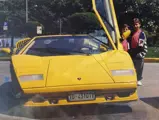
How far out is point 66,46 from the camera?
7.89 meters

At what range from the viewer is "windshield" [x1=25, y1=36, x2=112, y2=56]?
772 cm

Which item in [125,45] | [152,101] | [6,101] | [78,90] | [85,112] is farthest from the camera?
[125,45]

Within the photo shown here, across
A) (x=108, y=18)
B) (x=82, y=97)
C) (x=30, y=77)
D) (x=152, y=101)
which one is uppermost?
(x=108, y=18)

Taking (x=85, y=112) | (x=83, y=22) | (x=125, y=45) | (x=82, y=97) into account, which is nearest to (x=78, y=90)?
(x=82, y=97)

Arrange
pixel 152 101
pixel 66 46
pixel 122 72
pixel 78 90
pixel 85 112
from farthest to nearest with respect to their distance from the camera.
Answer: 1. pixel 152 101
2. pixel 66 46
3. pixel 85 112
4. pixel 122 72
5. pixel 78 90

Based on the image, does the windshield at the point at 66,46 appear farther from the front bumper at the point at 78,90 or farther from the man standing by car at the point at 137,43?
the man standing by car at the point at 137,43

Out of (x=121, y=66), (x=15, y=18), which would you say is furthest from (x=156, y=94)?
(x=15, y=18)

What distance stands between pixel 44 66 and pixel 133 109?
177cm

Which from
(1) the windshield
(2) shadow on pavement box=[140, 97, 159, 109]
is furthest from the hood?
(2) shadow on pavement box=[140, 97, 159, 109]

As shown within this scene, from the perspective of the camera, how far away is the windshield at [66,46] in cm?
772

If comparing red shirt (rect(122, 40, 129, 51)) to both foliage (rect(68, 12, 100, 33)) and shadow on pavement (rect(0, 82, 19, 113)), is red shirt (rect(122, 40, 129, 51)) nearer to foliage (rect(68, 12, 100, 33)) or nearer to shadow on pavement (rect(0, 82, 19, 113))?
shadow on pavement (rect(0, 82, 19, 113))

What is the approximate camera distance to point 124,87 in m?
6.65

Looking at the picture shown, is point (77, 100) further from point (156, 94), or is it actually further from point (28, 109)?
point (156, 94)

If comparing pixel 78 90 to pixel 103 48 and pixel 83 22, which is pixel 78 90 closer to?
pixel 103 48
